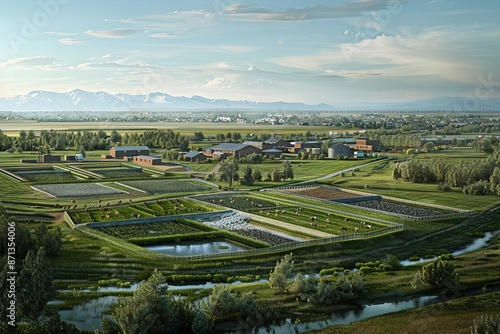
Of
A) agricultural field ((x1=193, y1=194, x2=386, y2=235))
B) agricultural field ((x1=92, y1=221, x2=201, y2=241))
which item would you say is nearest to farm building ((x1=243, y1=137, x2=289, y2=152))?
agricultural field ((x1=193, y1=194, x2=386, y2=235))

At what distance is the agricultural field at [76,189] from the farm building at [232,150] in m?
23.7

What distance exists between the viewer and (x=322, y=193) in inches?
1565

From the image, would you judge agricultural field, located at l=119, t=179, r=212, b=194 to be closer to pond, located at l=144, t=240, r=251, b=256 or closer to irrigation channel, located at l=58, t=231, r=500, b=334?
pond, located at l=144, t=240, r=251, b=256

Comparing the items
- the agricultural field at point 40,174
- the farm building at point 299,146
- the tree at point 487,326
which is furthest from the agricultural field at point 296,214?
the farm building at point 299,146

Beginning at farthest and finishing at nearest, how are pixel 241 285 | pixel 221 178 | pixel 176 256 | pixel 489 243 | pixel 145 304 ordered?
pixel 221 178 < pixel 489 243 < pixel 176 256 < pixel 241 285 < pixel 145 304

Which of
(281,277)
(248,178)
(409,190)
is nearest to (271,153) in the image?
(248,178)

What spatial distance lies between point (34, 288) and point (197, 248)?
948 cm

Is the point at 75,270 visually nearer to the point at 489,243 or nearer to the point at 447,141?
the point at 489,243

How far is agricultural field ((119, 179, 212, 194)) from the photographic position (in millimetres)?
40719

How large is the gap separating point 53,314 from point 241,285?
272 inches

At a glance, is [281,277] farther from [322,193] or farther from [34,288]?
[322,193]

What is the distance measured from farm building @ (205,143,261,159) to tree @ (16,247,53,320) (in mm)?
47494

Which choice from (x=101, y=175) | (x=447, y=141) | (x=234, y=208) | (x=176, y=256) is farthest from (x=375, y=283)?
(x=447, y=141)

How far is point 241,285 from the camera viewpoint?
67.7 feet
